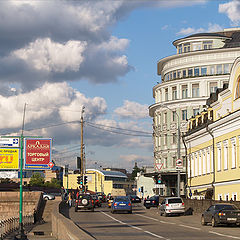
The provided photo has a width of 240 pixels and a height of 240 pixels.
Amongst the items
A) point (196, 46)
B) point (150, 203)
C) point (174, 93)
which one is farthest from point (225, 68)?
point (150, 203)

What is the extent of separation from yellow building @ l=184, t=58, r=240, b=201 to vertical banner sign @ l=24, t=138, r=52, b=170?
15653 millimetres

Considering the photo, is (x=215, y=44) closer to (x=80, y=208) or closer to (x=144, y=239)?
(x=80, y=208)

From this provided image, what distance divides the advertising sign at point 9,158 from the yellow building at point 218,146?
18410 millimetres

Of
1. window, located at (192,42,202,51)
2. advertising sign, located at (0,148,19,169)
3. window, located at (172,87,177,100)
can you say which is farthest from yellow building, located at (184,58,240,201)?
window, located at (192,42,202,51)

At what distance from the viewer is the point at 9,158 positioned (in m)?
48.6

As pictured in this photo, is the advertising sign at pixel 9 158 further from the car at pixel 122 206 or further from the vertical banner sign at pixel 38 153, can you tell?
the car at pixel 122 206

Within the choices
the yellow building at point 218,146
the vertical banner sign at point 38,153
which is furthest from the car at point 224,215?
the vertical banner sign at point 38,153

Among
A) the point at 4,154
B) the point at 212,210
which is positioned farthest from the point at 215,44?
the point at 212,210

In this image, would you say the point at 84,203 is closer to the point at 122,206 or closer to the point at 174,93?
the point at 122,206

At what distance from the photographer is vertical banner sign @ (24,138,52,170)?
50.7m

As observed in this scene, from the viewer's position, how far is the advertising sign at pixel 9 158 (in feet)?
157

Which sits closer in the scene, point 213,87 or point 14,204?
point 14,204

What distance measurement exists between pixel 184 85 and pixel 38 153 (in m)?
40.6

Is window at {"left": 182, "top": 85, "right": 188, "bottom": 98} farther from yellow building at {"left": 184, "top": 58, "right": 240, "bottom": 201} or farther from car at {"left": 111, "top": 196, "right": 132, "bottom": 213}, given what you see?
car at {"left": 111, "top": 196, "right": 132, "bottom": 213}
